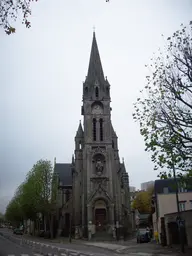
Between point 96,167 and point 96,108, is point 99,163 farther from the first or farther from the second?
point 96,108

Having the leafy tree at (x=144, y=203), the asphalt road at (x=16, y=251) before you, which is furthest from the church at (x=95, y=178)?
the leafy tree at (x=144, y=203)

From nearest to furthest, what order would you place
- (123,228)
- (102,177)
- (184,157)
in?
(184,157)
(123,228)
(102,177)

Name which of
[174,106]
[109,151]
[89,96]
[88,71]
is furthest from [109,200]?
[174,106]

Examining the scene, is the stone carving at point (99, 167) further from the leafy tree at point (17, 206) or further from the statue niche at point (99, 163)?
the leafy tree at point (17, 206)

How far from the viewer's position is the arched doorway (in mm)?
48681

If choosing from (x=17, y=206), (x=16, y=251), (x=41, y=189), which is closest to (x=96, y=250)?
(x=16, y=251)

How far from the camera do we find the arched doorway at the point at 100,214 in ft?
160

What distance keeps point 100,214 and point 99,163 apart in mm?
8933

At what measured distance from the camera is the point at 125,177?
6091 cm

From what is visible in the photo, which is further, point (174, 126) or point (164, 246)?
point (164, 246)

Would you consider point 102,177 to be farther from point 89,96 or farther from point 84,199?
point 89,96

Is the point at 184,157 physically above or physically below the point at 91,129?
below

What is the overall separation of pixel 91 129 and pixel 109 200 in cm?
1372

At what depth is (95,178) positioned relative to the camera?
50.9 metres
